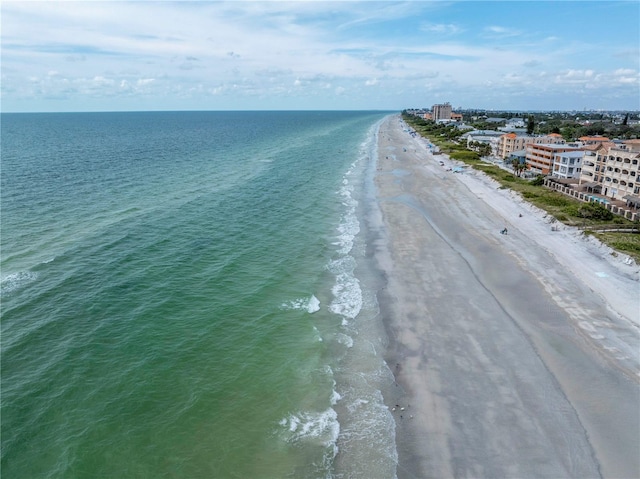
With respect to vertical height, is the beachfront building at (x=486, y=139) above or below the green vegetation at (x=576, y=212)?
above

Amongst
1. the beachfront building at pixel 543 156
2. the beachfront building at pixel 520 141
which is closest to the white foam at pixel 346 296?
the beachfront building at pixel 543 156

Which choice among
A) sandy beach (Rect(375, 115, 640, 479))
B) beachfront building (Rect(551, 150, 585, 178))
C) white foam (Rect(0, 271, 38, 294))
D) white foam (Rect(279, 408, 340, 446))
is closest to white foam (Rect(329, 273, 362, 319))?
sandy beach (Rect(375, 115, 640, 479))

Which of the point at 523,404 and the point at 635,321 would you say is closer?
the point at 523,404

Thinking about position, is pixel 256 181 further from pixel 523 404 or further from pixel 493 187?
pixel 523 404

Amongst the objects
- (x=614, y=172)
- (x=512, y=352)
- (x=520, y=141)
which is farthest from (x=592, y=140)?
(x=512, y=352)

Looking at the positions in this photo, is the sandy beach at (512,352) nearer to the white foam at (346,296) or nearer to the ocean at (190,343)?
the ocean at (190,343)

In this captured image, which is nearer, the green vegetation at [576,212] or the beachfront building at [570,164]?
the green vegetation at [576,212]

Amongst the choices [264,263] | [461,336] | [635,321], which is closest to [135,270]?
[264,263]
